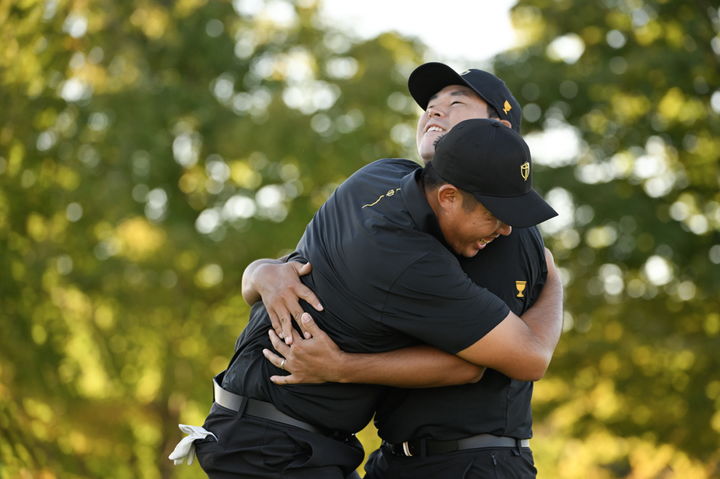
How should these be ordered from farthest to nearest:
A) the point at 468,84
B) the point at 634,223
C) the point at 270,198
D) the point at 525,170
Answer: the point at 270,198
the point at 634,223
the point at 468,84
the point at 525,170

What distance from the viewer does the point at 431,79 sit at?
4.19 metres

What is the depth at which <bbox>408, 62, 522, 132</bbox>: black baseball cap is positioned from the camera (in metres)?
4.12

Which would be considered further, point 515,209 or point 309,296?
point 309,296

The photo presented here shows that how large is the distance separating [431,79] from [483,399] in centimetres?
128

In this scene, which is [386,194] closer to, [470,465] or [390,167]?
[390,167]

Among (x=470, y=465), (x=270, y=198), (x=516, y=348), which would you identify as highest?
(x=516, y=348)

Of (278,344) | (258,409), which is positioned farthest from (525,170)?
(258,409)

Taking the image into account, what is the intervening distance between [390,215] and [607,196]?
11.7m

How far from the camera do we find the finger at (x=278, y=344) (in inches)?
143

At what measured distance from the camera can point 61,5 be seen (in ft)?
42.7

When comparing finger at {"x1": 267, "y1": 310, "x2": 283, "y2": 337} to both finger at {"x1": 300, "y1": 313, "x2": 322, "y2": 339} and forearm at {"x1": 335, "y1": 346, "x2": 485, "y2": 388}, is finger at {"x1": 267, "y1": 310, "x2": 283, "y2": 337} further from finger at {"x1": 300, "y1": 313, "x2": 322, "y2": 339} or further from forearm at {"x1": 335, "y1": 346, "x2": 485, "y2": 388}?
forearm at {"x1": 335, "y1": 346, "x2": 485, "y2": 388}

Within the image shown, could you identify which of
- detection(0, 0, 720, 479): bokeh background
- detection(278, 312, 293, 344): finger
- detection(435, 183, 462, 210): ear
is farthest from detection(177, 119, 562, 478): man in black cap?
detection(0, 0, 720, 479): bokeh background

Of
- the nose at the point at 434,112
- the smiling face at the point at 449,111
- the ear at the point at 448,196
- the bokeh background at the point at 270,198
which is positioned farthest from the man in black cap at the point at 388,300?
the bokeh background at the point at 270,198

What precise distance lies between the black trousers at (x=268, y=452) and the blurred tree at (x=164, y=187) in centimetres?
1109
